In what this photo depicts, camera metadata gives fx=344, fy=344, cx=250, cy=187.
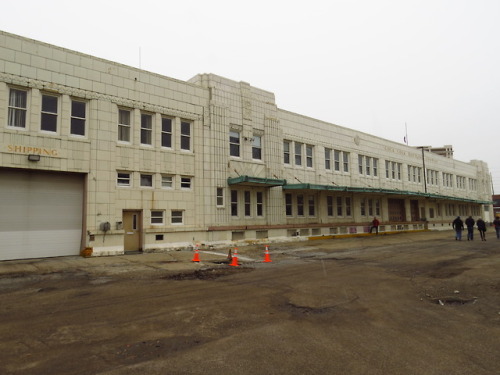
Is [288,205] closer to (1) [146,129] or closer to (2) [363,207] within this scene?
(2) [363,207]

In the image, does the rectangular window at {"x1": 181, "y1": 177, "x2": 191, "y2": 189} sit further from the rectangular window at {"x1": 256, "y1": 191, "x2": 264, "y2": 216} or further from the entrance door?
the rectangular window at {"x1": 256, "y1": 191, "x2": 264, "y2": 216}

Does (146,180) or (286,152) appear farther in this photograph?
(286,152)

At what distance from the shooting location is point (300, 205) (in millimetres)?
27109

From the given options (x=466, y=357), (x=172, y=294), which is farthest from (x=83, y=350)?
(x=466, y=357)

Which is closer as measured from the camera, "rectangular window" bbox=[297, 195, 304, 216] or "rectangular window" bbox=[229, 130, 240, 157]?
"rectangular window" bbox=[229, 130, 240, 157]

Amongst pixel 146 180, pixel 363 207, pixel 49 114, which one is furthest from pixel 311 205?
pixel 49 114

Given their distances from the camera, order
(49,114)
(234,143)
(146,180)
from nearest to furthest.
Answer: (49,114) → (146,180) → (234,143)

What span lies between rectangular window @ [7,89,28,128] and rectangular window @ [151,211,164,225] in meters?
7.42

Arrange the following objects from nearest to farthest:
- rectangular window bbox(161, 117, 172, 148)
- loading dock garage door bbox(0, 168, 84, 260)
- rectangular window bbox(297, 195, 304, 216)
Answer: loading dock garage door bbox(0, 168, 84, 260) < rectangular window bbox(161, 117, 172, 148) < rectangular window bbox(297, 195, 304, 216)

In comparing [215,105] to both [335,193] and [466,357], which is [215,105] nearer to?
[335,193]

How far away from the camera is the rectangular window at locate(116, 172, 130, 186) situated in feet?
59.5

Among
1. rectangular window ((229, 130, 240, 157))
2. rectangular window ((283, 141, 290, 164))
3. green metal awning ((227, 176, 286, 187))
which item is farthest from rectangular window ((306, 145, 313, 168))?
rectangular window ((229, 130, 240, 157))

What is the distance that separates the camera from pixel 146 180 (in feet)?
62.5

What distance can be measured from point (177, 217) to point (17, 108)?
9.34 metres
